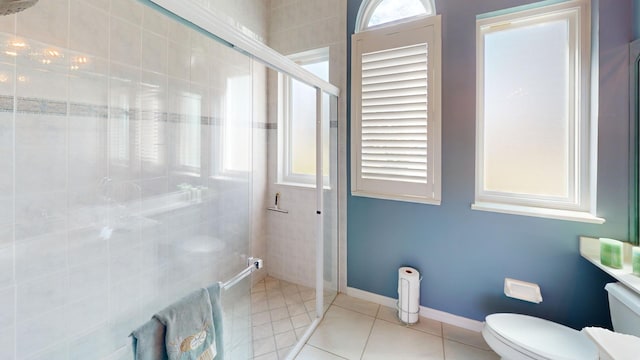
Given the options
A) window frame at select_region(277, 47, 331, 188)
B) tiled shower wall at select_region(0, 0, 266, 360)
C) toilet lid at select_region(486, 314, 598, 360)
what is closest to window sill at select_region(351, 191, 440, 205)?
window frame at select_region(277, 47, 331, 188)

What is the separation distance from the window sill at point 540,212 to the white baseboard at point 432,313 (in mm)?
820

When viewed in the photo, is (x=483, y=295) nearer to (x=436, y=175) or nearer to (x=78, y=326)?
(x=436, y=175)

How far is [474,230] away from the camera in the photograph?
1.89 meters

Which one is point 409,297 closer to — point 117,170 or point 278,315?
point 278,315

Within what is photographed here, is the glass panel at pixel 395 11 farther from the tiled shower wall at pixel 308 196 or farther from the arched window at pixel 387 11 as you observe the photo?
the tiled shower wall at pixel 308 196

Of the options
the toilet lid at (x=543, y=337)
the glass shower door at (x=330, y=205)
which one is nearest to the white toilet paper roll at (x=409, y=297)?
the toilet lid at (x=543, y=337)

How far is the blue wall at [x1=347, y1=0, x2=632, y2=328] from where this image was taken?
1.53 m

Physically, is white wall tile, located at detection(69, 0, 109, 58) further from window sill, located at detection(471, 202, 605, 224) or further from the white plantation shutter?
window sill, located at detection(471, 202, 605, 224)

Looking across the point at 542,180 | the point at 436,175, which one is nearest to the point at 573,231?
the point at 542,180

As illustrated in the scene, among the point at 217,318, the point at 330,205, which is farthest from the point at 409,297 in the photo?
the point at 217,318

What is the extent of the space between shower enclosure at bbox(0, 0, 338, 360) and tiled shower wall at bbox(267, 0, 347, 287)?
1.42 ft

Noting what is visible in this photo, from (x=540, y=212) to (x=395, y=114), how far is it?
115cm

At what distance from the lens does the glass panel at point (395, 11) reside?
205 centimetres

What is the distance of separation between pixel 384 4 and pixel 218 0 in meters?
1.32
